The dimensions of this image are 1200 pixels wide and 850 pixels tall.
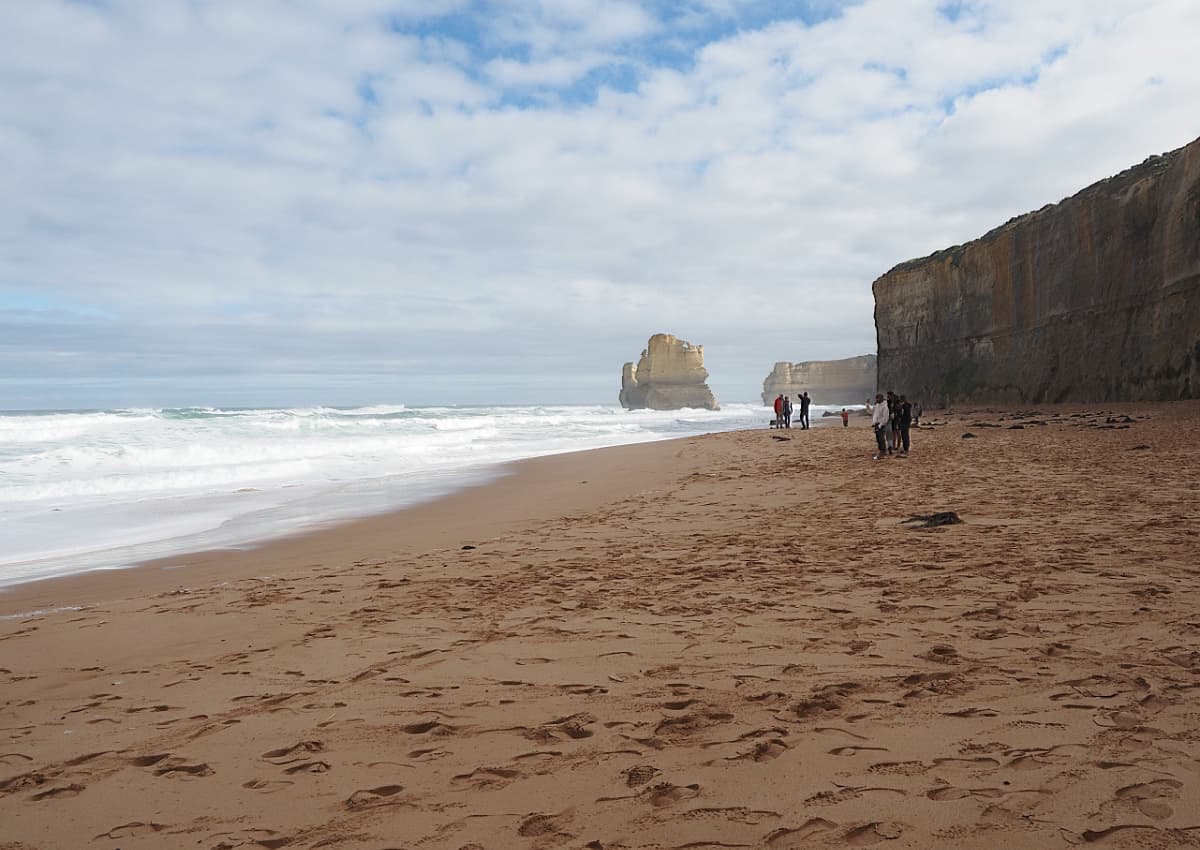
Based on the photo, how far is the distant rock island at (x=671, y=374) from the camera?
334 feet

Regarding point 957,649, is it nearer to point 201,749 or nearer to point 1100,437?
point 201,749

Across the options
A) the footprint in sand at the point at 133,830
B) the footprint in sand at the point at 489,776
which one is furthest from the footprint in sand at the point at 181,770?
the footprint in sand at the point at 489,776

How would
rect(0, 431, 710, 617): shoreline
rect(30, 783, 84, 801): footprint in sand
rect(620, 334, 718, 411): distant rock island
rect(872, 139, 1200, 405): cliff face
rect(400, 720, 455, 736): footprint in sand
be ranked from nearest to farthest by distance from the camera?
rect(30, 783, 84, 801): footprint in sand, rect(400, 720, 455, 736): footprint in sand, rect(0, 431, 710, 617): shoreline, rect(872, 139, 1200, 405): cliff face, rect(620, 334, 718, 411): distant rock island

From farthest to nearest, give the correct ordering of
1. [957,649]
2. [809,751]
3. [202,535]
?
[202,535] < [957,649] < [809,751]

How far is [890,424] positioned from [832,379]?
105 m

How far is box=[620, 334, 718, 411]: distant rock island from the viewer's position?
334 ft

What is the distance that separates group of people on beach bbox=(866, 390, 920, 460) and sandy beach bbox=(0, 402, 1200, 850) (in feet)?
25.5

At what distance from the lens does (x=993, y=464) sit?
12727mm

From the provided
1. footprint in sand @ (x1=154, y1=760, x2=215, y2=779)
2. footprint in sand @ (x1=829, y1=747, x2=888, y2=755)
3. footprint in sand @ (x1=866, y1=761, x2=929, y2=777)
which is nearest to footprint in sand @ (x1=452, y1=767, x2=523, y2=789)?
footprint in sand @ (x1=154, y1=760, x2=215, y2=779)

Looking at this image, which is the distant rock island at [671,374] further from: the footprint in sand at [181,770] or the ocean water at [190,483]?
the footprint in sand at [181,770]

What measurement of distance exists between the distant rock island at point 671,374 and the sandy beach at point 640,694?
94.5 m

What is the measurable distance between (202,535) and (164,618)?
5.21m

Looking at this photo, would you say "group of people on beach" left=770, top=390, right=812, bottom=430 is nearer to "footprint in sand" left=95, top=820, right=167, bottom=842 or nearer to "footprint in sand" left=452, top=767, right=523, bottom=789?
"footprint in sand" left=452, top=767, right=523, bottom=789

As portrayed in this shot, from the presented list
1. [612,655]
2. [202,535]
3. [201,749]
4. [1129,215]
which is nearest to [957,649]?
[612,655]
